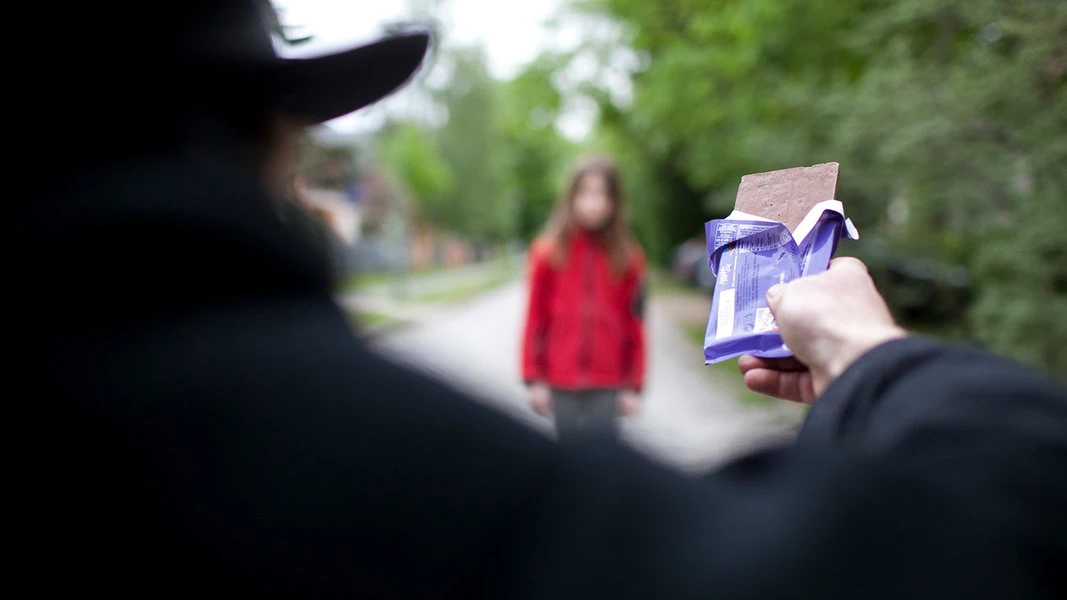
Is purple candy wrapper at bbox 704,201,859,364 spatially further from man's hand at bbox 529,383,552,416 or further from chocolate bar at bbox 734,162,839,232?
man's hand at bbox 529,383,552,416

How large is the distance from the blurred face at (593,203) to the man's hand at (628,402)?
0.89m

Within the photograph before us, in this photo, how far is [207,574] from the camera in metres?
0.59

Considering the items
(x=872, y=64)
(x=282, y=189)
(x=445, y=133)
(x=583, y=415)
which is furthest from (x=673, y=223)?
(x=445, y=133)

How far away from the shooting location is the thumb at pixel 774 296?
34.0 inches

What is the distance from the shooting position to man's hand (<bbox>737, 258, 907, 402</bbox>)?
30.4 inches

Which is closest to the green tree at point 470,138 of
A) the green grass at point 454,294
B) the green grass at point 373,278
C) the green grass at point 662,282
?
the green grass at point 373,278

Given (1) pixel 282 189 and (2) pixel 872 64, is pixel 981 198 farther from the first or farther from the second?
(1) pixel 282 189

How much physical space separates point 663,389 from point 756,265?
29.6 feet

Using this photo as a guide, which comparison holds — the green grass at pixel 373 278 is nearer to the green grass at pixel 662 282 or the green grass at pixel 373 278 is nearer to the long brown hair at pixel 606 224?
the long brown hair at pixel 606 224

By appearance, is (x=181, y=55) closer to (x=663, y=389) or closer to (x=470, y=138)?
(x=663, y=389)

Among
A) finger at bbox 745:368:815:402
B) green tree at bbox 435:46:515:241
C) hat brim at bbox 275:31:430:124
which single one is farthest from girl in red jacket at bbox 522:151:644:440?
green tree at bbox 435:46:515:241

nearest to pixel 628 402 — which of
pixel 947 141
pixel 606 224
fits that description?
pixel 606 224

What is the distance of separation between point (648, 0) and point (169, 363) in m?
10.3

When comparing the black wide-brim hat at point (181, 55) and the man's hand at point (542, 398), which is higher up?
the black wide-brim hat at point (181, 55)
